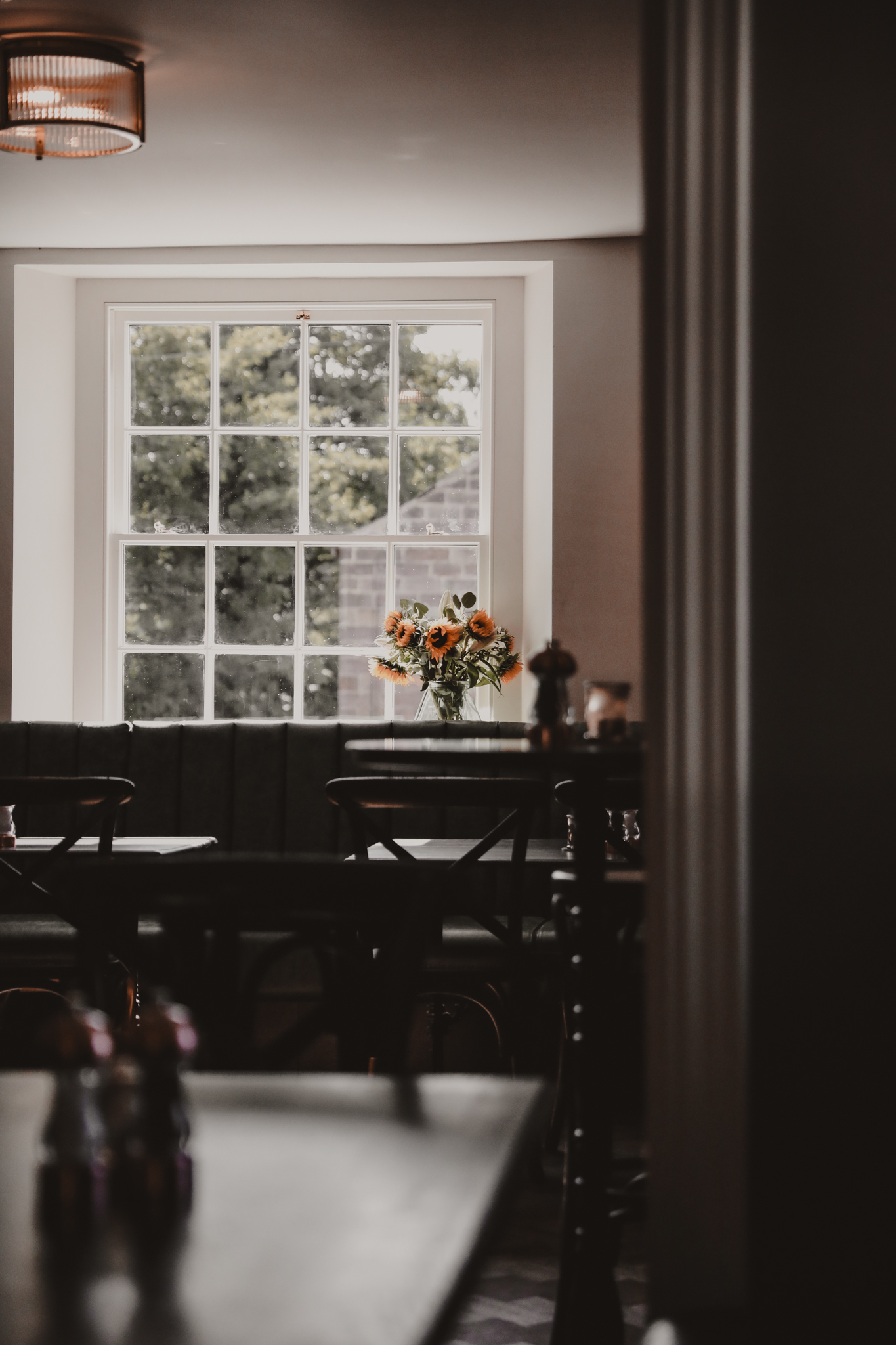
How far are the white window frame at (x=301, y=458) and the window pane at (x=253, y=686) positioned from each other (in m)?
0.03

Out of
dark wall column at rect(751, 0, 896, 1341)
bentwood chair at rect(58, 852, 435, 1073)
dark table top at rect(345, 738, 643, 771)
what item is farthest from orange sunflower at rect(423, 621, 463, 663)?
dark wall column at rect(751, 0, 896, 1341)

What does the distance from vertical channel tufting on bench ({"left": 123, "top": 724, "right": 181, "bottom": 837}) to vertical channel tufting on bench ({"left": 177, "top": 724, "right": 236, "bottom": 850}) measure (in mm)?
24

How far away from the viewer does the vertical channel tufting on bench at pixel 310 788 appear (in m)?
4.39

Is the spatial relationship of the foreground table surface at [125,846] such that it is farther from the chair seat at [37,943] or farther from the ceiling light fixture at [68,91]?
the ceiling light fixture at [68,91]

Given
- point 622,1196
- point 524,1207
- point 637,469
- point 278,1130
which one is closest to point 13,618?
point 637,469

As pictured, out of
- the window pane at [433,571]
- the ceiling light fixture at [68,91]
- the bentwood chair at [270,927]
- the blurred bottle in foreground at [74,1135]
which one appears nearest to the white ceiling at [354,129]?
the ceiling light fixture at [68,91]

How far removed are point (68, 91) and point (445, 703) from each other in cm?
230

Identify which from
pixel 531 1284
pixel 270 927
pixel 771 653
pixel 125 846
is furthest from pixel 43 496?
pixel 771 653

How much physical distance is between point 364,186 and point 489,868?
7.29 ft

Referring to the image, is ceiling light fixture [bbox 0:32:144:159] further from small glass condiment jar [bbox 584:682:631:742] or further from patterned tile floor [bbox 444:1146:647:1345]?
patterned tile floor [bbox 444:1146:647:1345]

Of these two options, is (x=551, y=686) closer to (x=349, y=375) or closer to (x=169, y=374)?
(x=349, y=375)

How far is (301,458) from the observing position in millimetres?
5168

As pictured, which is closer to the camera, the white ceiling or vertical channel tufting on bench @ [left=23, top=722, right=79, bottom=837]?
the white ceiling

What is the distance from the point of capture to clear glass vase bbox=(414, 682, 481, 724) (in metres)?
4.71
